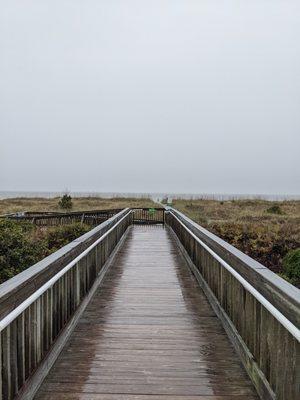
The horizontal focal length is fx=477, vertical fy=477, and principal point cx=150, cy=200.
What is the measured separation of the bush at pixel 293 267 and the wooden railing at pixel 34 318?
7357mm

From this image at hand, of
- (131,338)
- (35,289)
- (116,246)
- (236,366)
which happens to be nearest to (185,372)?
(236,366)

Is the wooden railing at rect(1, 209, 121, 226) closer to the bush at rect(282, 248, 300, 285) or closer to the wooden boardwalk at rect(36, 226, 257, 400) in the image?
the bush at rect(282, 248, 300, 285)

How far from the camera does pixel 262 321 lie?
412cm

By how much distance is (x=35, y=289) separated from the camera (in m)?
4.11

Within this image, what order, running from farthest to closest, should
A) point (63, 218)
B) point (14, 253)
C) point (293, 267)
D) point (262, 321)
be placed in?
point (63, 218)
point (293, 267)
point (14, 253)
point (262, 321)

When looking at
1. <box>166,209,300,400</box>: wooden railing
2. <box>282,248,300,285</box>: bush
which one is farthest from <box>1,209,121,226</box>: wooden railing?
<box>166,209,300,400</box>: wooden railing

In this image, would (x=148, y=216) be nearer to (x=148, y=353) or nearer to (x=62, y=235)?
(x=62, y=235)

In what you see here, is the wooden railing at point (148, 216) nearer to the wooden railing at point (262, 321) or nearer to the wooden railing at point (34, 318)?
the wooden railing at point (262, 321)

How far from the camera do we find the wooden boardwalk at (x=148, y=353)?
4090 millimetres

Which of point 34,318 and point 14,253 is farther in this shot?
point 14,253

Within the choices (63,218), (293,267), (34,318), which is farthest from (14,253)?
(63,218)

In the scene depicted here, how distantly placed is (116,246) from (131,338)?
8.91m

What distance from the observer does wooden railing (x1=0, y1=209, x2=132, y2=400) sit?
340 cm

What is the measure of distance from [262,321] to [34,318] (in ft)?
6.47
